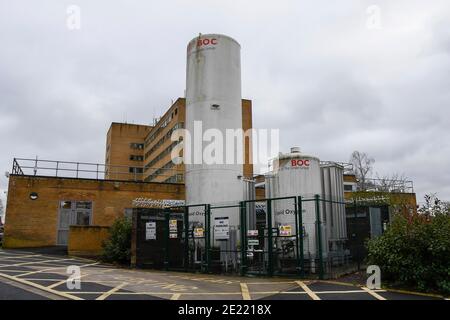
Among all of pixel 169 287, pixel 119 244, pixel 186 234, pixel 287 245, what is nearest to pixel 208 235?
pixel 186 234

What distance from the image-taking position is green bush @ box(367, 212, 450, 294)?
10.6 metres

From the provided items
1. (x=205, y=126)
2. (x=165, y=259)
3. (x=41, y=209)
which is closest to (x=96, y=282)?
(x=165, y=259)

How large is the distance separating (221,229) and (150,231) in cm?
366

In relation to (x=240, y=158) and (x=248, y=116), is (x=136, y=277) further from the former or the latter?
(x=248, y=116)

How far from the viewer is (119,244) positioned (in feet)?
61.4

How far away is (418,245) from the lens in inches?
440

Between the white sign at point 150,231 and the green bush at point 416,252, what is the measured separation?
851cm

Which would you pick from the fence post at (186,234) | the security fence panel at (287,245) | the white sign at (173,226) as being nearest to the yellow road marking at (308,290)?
the security fence panel at (287,245)

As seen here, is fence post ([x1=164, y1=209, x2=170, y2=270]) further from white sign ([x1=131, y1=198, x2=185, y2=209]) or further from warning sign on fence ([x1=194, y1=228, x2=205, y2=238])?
white sign ([x1=131, y1=198, x2=185, y2=209])

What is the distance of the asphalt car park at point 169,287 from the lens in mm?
10094

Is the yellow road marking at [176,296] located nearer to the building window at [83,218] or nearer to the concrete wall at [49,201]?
the concrete wall at [49,201]

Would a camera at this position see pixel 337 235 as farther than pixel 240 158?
No

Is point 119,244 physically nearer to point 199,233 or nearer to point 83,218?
point 199,233
